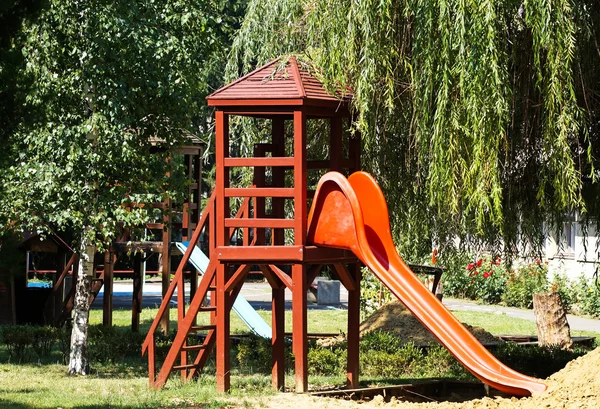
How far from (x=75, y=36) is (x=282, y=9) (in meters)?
2.89

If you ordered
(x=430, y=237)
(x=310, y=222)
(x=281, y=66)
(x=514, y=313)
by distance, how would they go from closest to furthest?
(x=310, y=222)
(x=281, y=66)
(x=430, y=237)
(x=514, y=313)

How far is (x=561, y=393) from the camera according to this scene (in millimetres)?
8836

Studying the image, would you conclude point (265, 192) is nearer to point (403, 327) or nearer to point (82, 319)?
point (82, 319)

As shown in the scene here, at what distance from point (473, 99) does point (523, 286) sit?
751 inches

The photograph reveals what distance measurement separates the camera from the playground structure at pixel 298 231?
1030cm

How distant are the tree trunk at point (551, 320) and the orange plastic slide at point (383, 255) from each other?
677 cm

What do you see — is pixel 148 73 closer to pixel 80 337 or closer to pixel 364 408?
pixel 80 337

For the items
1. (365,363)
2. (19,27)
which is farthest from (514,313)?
(19,27)

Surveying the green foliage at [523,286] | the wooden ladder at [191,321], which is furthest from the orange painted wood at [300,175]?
the green foliage at [523,286]

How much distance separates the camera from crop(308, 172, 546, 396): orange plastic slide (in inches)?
363

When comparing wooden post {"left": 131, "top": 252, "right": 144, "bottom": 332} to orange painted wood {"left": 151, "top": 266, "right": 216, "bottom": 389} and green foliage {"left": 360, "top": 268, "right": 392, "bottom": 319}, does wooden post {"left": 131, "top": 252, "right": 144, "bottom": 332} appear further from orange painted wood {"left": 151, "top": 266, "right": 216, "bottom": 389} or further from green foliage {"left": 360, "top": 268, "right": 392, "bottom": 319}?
orange painted wood {"left": 151, "top": 266, "right": 216, "bottom": 389}

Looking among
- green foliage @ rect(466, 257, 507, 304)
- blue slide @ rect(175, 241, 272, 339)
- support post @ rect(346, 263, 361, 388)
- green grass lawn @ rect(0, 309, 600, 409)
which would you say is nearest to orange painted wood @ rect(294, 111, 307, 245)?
support post @ rect(346, 263, 361, 388)

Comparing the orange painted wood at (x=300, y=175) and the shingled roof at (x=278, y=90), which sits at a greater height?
the shingled roof at (x=278, y=90)

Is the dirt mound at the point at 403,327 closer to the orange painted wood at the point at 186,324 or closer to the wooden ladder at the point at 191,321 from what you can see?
the wooden ladder at the point at 191,321
